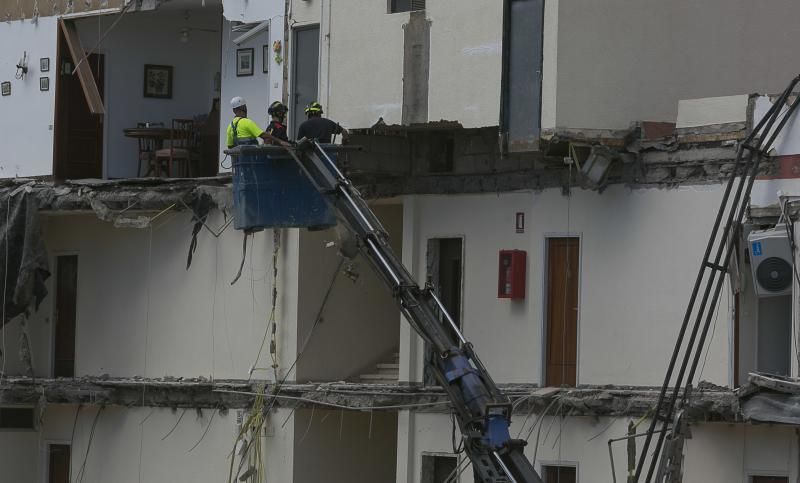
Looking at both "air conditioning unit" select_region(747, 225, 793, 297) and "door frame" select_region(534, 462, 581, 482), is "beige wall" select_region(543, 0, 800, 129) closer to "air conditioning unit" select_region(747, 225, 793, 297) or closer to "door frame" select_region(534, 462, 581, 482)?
"air conditioning unit" select_region(747, 225, 793, 297)

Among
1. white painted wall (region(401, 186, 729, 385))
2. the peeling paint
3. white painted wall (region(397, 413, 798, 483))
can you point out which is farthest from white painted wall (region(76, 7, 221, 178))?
white painted wall (region(397, 413, 798, 483))

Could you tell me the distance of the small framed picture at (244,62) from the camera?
33406 millimetres

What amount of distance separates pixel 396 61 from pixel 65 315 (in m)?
9.66

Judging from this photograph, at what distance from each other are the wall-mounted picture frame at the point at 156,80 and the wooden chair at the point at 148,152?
1.99 feet

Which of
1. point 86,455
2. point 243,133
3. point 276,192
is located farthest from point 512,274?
point 86,455

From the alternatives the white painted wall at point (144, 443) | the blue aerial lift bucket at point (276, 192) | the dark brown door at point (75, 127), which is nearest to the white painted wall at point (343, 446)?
the white painted wall at point (144, 443)

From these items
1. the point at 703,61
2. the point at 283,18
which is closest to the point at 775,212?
the point at 703,61

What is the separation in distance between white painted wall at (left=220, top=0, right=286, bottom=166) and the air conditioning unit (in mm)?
9457

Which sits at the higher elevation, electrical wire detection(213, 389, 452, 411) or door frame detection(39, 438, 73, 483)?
electrical wire detection(213, 389, 452, 411)

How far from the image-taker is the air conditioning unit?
24.6 m

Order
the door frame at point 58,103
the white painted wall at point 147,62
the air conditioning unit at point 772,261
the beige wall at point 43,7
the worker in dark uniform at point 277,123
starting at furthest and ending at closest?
the white painted wall at point 147,62, the door frame at point 58,103, the beige wall at point 43,7, the worker in dark uniform at point 277,123, the air conditioning unit at point 772,261

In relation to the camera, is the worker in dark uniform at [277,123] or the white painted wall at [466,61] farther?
the white painted wall at [466,61]

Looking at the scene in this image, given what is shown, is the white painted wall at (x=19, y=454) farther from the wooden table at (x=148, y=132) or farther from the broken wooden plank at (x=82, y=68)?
the broken wooden plank at (x=82, y=68)

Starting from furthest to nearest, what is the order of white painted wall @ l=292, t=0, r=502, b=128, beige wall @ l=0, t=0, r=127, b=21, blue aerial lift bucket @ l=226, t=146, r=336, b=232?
beige wall @ l=0, t=0, r=127, b=21 → white painted wall @ l=292, t=0, r=502, b=128 → blue aerial lift bucket @ l=226, t=146, r=336, b=232
